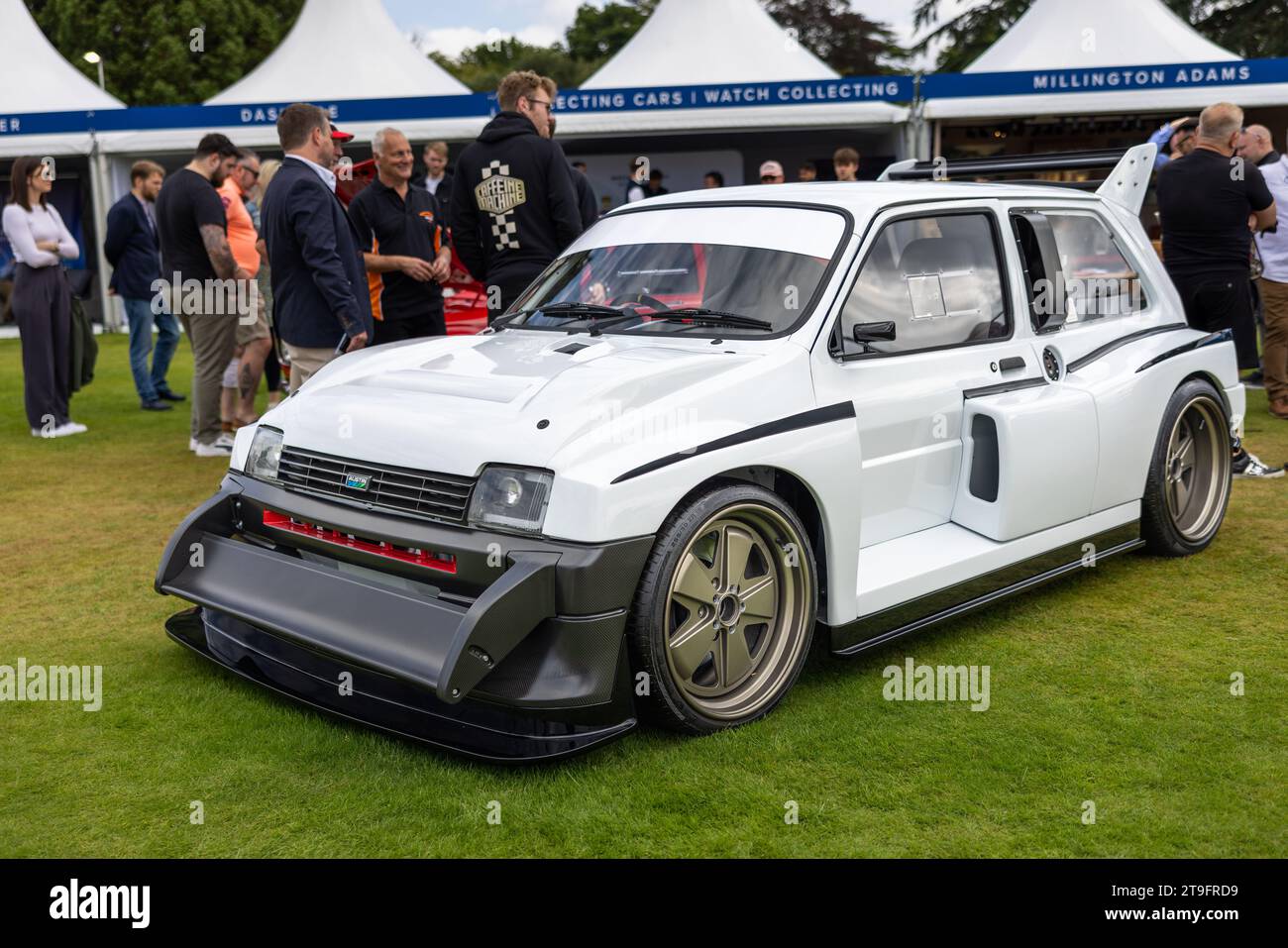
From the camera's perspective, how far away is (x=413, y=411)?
377 centimetres

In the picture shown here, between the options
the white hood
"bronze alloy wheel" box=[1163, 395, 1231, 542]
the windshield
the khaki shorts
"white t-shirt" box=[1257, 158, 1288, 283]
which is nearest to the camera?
the white hood

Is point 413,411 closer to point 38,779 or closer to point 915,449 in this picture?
point 38,779

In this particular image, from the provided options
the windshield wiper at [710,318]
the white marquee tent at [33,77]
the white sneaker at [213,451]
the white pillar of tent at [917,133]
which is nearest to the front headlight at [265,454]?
the windshield wiper at [710,318]

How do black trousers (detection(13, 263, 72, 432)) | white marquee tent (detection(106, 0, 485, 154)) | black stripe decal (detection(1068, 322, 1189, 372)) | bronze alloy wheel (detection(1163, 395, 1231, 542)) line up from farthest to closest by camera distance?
white marquee tent (detection(106, 0, 485, 154)) → black trousers (detection(13, 263, 72, 432)) → bronze alloy wheel (detection(1163, 395, 1231, 542)) → black stripe decal (detection(1068, 322, 1189, 372))

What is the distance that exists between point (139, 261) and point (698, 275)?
8.27 metres

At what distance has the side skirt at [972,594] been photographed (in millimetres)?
4098

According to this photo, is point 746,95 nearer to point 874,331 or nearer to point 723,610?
point 874,331

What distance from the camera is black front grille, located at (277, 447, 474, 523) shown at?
3531 mm

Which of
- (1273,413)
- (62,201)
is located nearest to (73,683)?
(1273,413)

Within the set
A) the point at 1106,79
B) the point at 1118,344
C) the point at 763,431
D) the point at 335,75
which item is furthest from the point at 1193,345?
the point at 335,75

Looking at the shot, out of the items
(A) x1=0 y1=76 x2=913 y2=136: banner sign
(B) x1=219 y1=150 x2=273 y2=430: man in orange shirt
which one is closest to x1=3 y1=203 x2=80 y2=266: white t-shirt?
(B) x1=219 y1=150 x2=273 y2=430: man in orange shirt

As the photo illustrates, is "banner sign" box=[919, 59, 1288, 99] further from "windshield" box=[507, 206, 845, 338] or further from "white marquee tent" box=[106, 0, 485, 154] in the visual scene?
"windshield" box=[507, 206, 845, 338]

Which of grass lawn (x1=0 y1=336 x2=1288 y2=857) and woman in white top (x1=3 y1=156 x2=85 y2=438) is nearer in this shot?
grass lawn (x1=0 y1=336 x2=1288 y2=857)
